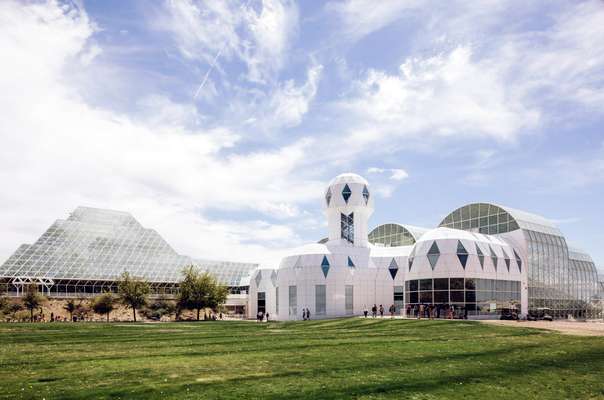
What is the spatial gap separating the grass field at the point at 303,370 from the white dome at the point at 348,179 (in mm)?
41998

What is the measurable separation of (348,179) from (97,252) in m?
42.7

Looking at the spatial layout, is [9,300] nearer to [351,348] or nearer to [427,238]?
[427,238]

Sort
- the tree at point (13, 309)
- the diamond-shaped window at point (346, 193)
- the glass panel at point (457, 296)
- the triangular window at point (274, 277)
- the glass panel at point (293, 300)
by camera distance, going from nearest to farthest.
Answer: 1. the glass panel at point (457, 296)
2. the glass panel at point (293, 300)
3. the tree at point (13, 309)
4. the diamond-shaped window at point (346, 193)
5. the triangular window at point (274, 277)

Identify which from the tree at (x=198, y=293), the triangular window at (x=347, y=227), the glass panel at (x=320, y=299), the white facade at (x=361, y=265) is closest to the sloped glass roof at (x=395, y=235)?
the white facade at (x=361, y=265)

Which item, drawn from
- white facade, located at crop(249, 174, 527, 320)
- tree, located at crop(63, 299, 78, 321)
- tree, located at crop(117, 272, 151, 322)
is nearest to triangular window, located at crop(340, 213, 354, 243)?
white facade, located at crop(249, 174, 527, 320)

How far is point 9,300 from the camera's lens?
61.8 meters

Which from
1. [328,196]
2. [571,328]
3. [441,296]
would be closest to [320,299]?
[441,296]

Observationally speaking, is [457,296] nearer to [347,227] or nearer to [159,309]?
[347,227]

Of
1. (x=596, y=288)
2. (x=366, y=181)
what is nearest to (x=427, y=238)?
(x=366, y=181)

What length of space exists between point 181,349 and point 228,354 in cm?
274

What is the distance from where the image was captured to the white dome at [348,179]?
64.2 metres

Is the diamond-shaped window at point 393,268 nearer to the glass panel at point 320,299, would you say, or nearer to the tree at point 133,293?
the glass panel at point 320,299

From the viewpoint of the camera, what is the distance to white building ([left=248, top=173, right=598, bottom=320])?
51938 millimetres

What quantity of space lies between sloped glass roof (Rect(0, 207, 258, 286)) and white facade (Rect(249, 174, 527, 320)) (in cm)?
2230
